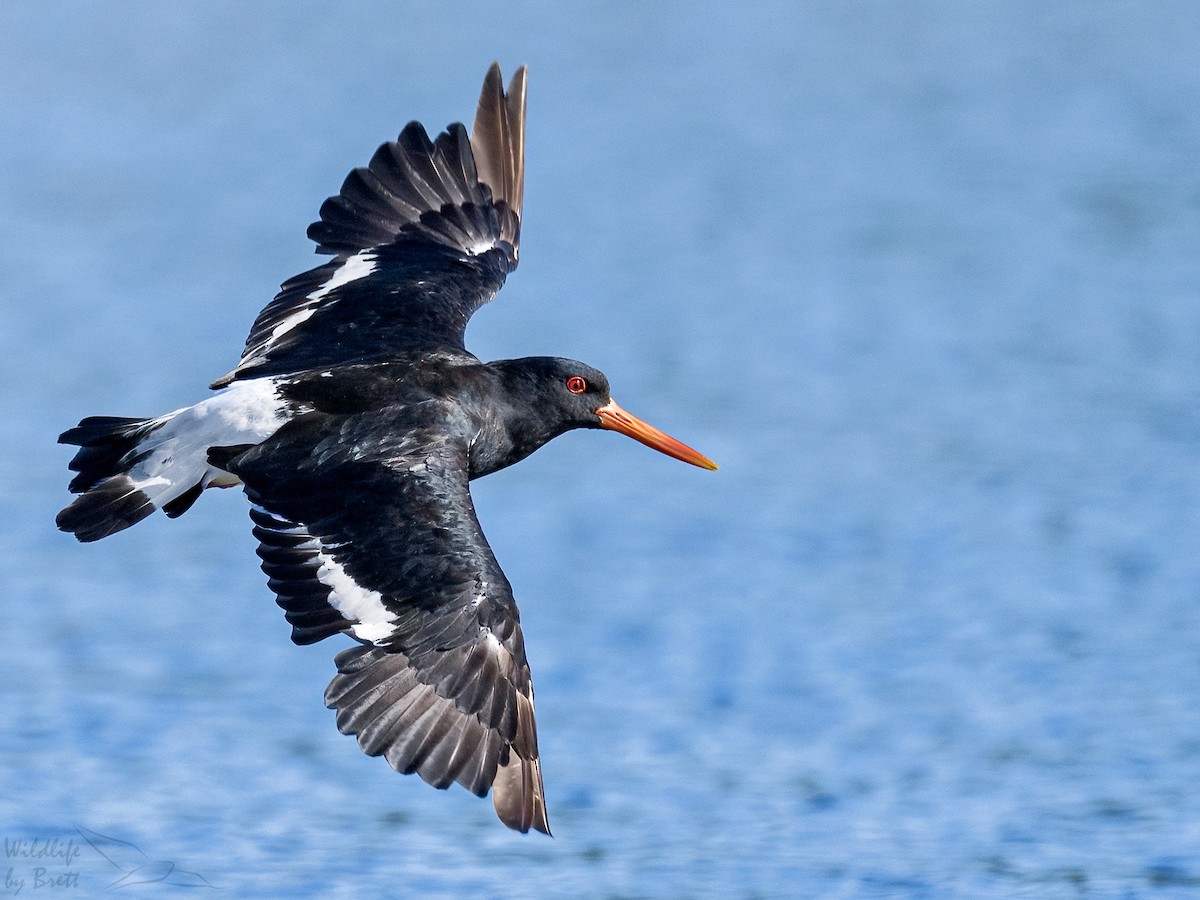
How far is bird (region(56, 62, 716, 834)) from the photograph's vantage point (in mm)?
7516

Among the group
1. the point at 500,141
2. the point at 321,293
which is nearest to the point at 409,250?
the point at 321,293

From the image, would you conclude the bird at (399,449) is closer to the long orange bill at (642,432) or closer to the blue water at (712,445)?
the long orange bill at (642,432)

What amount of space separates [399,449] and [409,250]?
2168 millimetres

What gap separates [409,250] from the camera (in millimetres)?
10305

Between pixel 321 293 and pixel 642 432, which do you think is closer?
pixel 321 293

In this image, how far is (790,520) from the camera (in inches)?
512

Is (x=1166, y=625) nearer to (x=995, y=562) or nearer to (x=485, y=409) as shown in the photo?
(x=995, y=562)

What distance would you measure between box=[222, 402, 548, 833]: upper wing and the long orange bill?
1370mm

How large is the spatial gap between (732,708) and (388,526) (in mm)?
3151

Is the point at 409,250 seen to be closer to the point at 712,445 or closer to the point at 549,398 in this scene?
the point at 549,398

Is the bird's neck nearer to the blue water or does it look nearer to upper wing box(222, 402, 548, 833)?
upper wing box(222, 402, 548, 833)

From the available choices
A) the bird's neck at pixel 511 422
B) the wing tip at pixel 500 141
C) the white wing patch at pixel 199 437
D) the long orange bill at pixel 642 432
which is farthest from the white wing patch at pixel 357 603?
the wing tip at pixel 500 141
